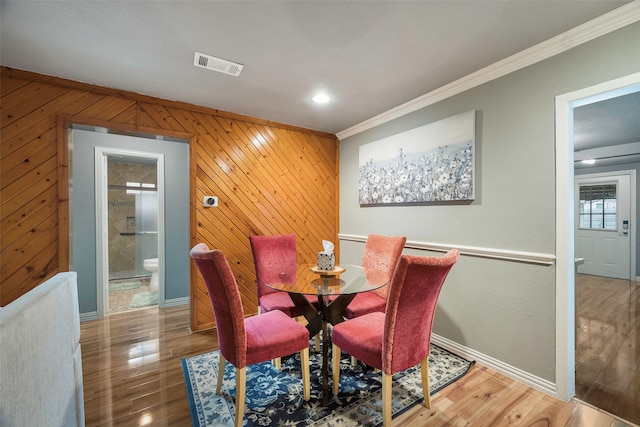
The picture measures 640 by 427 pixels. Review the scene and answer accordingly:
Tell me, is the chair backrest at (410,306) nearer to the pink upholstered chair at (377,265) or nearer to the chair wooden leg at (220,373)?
the pink upholstered chair at (377,265)

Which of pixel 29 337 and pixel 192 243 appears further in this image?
pixel 192 243

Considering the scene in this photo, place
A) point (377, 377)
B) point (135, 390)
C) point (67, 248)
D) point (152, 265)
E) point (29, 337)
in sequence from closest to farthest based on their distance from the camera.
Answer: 1. point (29, 337)
2. point (135, 390)
3. point (377, 377)
4. point (67, 248)
5. point (152, 265)

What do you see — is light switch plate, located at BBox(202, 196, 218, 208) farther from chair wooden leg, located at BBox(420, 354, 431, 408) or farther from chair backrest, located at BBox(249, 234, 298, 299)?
chair wooden leg, located at BBox(420, 354, 431, 408)

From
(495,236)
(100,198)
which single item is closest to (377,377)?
(495,236)

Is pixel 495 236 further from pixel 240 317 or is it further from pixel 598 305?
pixel 598 305

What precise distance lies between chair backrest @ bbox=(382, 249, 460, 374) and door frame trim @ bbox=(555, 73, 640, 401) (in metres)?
0.88

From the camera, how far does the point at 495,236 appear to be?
7.18ft

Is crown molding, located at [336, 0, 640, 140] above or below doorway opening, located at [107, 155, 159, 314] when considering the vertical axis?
above

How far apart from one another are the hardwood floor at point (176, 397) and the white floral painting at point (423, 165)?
1490 mm

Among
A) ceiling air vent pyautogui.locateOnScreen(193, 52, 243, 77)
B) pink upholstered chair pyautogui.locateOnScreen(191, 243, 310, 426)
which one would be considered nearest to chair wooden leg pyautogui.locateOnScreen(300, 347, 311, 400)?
pink upholstered chair pyautogui.locateOnScreen(191, 243, 310, 426)

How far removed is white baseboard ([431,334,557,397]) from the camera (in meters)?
1.87

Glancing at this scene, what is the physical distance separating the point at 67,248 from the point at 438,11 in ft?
11.3

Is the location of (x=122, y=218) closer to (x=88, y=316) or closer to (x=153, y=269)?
(x=153, y=269)

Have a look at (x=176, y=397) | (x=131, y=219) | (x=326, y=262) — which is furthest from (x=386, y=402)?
(x=131, y=219)
